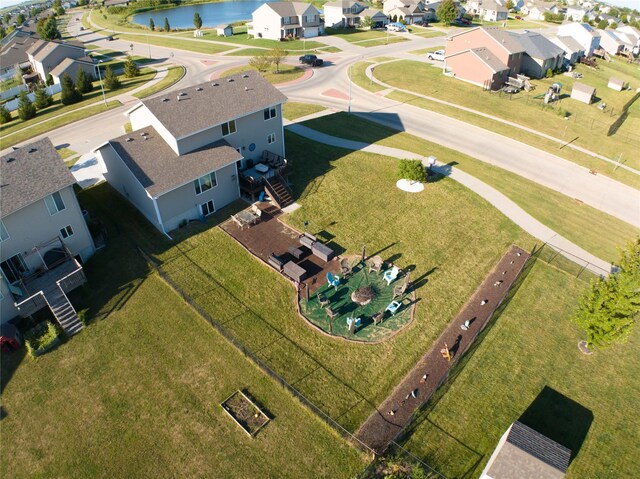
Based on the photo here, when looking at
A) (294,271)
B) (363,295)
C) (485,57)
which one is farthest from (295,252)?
(485,57)

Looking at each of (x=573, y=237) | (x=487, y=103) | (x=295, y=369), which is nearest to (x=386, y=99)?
(x=487, y=103)

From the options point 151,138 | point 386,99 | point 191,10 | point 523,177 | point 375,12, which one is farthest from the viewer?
point 191,10

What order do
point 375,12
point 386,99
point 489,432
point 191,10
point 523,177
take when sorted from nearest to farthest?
point 489,432, point 523,177, point 386,99, point 375,12, point 191,10

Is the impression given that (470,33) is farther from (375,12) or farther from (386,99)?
(375,12)

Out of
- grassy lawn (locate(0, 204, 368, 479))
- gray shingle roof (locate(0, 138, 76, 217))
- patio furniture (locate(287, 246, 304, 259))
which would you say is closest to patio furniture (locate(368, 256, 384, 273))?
patio furniture (locate(287, 246, 304, 259))

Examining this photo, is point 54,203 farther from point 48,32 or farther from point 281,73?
point 48,32

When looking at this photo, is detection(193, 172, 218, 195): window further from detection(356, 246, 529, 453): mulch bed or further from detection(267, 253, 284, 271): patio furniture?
detection(356, 246, 529, 453): mulch bed
